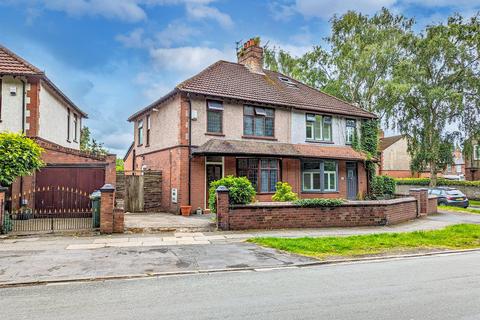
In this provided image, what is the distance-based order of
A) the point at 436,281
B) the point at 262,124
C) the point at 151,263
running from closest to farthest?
the point at 436,281
the point at 151,263
the point at 262,124

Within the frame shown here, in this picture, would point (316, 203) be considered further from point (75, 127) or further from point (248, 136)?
point (75, 127)

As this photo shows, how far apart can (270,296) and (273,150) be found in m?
13.7

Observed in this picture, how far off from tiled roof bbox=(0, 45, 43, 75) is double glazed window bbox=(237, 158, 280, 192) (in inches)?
400

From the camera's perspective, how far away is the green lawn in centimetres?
949

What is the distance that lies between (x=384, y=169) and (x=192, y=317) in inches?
1814

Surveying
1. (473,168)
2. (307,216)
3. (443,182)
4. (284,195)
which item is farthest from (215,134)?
(473,168)

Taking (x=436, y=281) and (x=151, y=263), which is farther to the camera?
(x=151, y=263)

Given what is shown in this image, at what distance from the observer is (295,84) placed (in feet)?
80.1

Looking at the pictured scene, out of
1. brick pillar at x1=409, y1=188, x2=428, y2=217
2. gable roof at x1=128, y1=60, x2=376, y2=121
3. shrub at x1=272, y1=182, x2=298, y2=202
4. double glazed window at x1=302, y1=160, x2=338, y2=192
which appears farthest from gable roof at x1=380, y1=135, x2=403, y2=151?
shrub at x1=272, y1=182, x2=298, y2=202

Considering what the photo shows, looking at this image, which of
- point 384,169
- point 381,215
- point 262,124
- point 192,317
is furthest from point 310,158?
point 384,169

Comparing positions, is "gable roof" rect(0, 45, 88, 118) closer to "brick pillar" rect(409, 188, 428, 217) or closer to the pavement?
the pavement

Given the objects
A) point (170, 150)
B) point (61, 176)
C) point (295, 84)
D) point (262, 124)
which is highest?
point (295, 84)

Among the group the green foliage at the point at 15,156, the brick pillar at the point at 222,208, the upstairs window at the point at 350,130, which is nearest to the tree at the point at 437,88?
the upstairs window at the point at 350,130

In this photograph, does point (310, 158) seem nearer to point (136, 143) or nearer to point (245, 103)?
point (245, 103)
